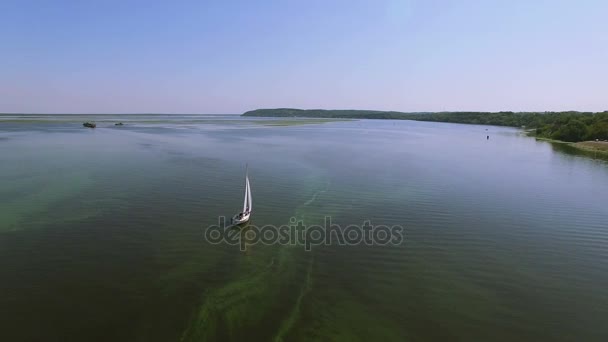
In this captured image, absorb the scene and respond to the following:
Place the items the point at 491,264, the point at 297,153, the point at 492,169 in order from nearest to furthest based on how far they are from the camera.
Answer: the point at 491,264, the point at 492,169, the point at 297,153

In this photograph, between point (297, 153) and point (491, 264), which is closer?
point (491, 264)

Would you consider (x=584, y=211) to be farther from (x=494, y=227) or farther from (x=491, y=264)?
(x=491, y=264)

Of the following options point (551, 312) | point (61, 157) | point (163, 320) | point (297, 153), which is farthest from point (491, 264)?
point (61, 157)

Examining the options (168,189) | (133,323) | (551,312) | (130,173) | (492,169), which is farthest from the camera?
(492,169)
